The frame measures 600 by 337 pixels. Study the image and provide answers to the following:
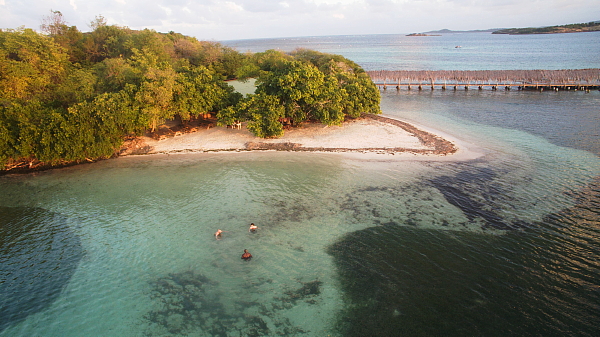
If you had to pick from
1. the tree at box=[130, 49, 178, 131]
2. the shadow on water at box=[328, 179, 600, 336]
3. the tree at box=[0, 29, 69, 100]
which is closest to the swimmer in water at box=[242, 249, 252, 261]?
the shadow on water at box=[328, 179, 600, 336]

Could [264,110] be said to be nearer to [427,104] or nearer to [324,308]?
[324,308]

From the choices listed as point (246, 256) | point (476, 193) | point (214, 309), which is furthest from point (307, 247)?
point (476, 193)

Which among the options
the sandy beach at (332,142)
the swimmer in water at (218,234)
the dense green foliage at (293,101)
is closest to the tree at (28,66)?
the sandy beach at (332,142)

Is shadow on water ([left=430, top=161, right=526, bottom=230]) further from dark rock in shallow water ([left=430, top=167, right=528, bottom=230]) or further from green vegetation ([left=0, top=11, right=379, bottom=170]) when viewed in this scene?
green vegetation ([left=0, top=11, right=379, bottom=170])

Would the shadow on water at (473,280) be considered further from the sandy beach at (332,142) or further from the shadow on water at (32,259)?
the shadow on water at (32,259)

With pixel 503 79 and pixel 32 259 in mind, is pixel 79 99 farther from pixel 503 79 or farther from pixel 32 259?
pixel 503 79

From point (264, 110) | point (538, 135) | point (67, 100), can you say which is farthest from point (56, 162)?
point (538, 135)
